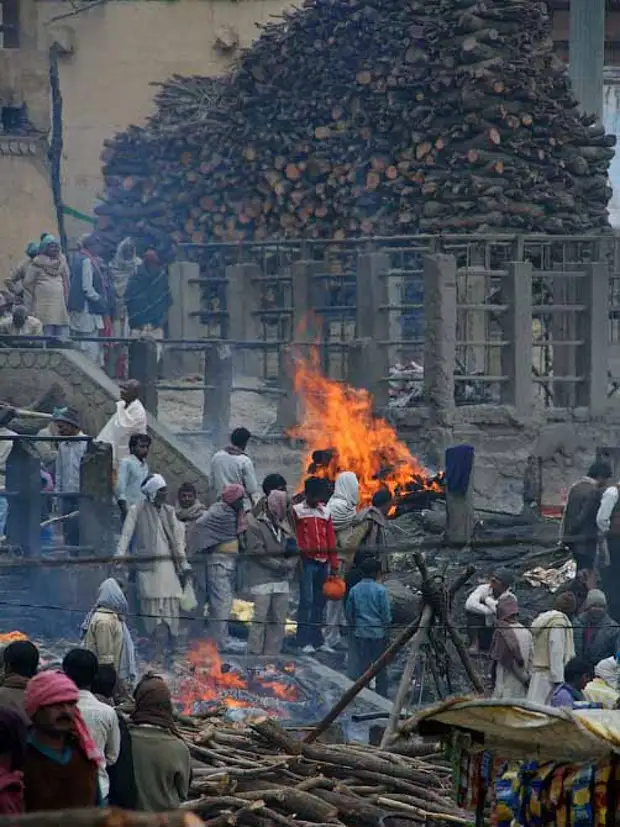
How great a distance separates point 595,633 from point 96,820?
414 inches

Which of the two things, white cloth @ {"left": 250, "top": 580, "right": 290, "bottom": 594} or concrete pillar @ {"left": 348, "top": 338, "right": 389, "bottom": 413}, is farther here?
concrete pillar @ {"left": 348, "top": 338, "right": 389, "bottom": 413}

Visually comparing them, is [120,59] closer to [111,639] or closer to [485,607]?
[485,607]

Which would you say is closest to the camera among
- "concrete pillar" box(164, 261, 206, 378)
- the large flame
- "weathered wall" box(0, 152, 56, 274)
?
the large flame

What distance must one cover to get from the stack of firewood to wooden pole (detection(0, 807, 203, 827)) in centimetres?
1987

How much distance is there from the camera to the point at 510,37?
88.8 feet

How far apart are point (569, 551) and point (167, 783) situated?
1033 centimetres

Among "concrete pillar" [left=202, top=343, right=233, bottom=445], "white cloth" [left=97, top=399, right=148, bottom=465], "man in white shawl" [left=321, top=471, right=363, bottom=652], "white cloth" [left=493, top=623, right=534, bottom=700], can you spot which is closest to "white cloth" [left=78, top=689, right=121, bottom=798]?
"white cloth" [left=493, top=623, right=534, bottom=700]

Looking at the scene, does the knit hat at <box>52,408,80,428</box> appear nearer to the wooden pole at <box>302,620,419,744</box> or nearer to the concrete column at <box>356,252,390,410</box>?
the concrete column at <box>356,252,390,410</box>

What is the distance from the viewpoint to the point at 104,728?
10516 mm

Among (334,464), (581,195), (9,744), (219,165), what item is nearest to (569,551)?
(334,464)

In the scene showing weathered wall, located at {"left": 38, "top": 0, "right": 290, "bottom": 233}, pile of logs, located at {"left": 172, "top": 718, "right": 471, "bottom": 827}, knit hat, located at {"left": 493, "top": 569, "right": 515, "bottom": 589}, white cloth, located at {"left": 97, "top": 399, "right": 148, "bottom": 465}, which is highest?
weathered wall, located at {"left": 38, "top": 0, "right": 290, "bottom": 233}

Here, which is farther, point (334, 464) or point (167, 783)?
point (334, 464)

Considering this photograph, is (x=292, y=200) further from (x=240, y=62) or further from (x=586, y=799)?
(x=586, y=799)

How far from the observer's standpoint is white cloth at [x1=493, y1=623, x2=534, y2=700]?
51.6 feet
